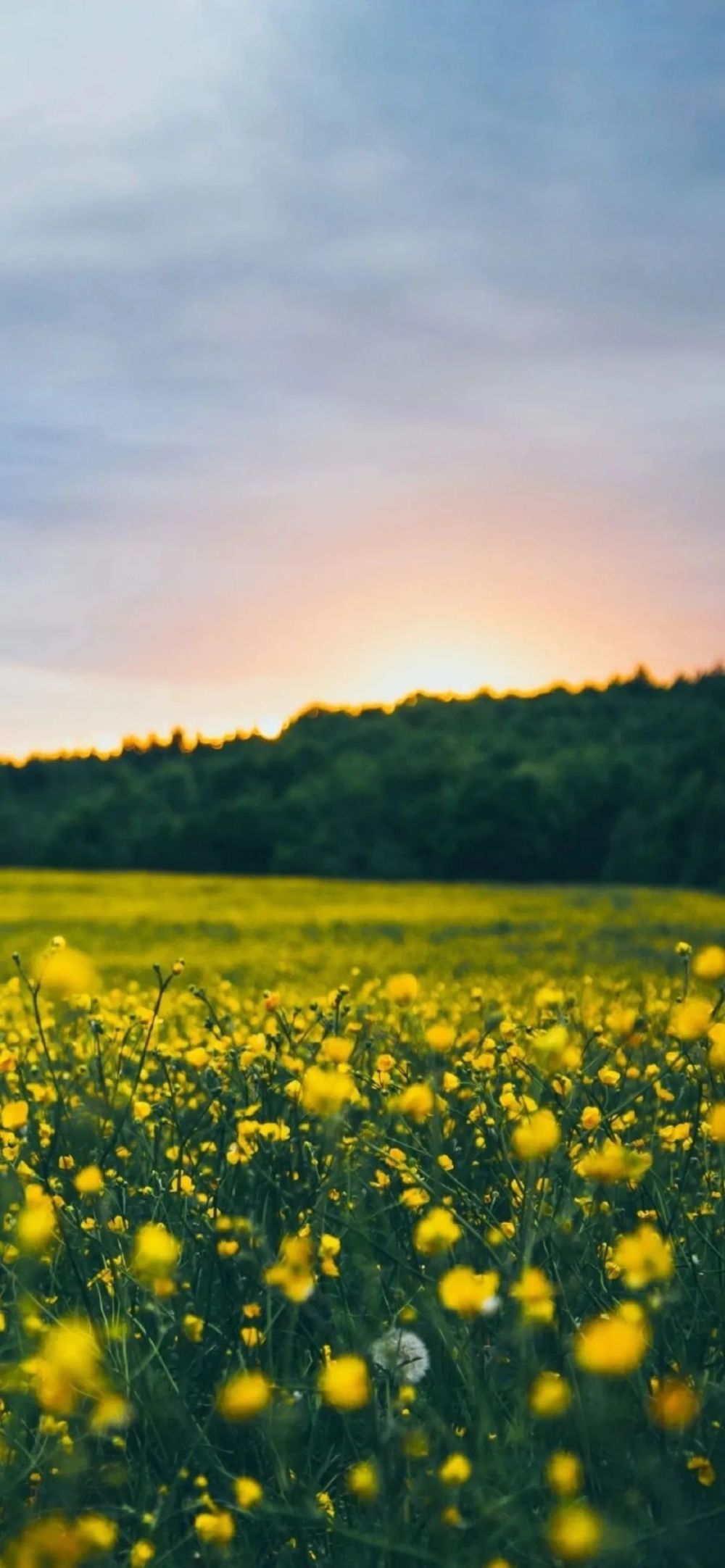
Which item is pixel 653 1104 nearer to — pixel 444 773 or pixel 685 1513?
pixel 685 1513

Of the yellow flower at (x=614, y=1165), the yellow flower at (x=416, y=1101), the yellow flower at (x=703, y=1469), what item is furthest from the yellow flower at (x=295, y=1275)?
the yellow flower at (x=703, y=1469)

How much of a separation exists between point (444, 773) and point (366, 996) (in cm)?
3630

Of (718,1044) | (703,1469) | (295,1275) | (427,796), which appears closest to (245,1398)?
(295,1275)

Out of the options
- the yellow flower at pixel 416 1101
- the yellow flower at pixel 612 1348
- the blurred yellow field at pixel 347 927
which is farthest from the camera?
the blurred yellow field at pixel 347 927

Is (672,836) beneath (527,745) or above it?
beneath

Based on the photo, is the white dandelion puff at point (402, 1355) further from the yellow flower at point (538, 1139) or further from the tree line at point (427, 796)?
the tree line at point (427, 796)

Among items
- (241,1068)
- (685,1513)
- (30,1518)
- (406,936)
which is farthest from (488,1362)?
(406,936)

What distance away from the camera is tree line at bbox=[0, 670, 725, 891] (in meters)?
34.2

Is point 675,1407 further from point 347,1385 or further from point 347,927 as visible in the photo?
point 347,927

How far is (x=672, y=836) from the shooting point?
32.2 metres

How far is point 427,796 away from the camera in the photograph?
4050 centimetres

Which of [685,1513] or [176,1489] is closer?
[685,1513]

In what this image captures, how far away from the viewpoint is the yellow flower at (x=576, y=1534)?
1394 millimetres

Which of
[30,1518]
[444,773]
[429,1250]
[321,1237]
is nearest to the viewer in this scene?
[429,1250]
